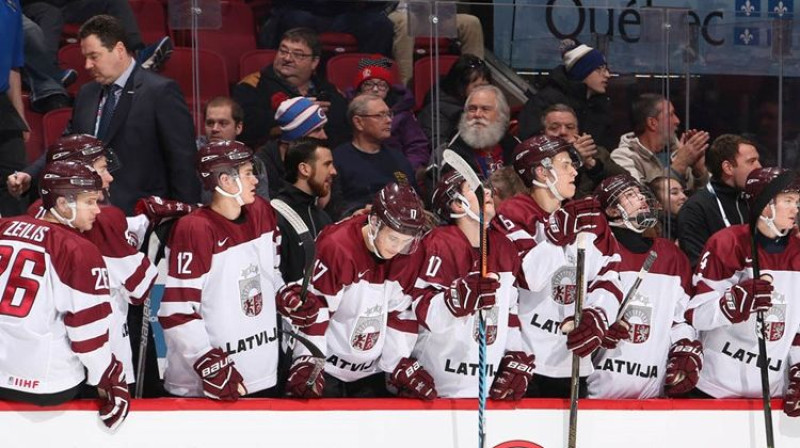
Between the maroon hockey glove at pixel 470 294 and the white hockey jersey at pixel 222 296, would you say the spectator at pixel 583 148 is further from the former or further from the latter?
the white hockey jersey at pixel 222 296

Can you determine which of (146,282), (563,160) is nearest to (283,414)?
(146,282)

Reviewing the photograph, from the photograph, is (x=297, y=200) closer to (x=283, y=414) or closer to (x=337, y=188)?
(x=337, y=188)

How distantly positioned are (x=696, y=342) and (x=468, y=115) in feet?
4.85

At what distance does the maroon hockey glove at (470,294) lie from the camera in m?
4.92

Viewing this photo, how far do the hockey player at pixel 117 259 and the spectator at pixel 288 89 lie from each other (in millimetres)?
1136

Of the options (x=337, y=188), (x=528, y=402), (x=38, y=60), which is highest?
(x=38, y=60)

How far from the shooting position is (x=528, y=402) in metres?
5.18

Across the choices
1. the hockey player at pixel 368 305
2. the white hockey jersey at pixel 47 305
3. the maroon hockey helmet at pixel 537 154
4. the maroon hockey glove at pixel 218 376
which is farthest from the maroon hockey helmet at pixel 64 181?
the maroon hockey helmet at pixel 537 154

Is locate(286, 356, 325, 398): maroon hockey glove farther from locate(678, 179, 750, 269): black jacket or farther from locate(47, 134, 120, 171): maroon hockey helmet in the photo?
locate(678, 179, 750, 269): black jacket

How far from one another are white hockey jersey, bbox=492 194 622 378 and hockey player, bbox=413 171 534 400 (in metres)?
0.10

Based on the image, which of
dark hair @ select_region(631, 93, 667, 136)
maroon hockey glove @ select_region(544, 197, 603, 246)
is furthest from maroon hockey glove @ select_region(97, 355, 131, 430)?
dark hair @ select_region(631, 93, 667, 136)

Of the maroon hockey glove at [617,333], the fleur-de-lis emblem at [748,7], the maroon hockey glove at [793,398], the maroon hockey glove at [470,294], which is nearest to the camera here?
the maroon hockey glove at [470,294]

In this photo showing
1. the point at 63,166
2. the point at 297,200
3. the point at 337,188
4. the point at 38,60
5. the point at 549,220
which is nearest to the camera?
the point at 63,166

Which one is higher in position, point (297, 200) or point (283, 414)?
point (297, 200)
